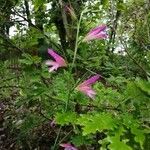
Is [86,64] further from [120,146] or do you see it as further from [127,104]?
[120,146]

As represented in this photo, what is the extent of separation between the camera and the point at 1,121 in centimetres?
468

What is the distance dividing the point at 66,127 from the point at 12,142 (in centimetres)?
76

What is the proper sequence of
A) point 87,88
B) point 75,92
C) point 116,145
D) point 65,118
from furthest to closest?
point 75,92
point 87,88
point 65,118
point 116,145

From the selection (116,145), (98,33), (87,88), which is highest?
(98,33)

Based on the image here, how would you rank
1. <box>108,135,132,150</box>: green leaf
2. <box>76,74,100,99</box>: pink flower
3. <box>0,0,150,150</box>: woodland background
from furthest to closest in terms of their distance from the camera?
<box>76,74,100,99</box>: pink flower < <box>0,0,150,150</box>: woodland background < <box>108,135,132,150</box>: green leaf

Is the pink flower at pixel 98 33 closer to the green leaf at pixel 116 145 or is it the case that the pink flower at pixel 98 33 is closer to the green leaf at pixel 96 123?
the green leaf at pixel 96 123

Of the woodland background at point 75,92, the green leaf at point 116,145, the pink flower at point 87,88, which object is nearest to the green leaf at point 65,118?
the woodland background at point 75,92

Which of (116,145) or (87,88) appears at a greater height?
(87,88)

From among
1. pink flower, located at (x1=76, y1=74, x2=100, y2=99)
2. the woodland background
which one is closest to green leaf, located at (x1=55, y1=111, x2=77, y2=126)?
the woodland background

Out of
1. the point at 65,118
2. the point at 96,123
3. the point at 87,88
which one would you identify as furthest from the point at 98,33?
the point at 96,123

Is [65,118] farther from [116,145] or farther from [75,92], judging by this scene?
[75,92]

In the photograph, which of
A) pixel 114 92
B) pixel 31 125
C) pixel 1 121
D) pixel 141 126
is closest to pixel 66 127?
pixel 31 125

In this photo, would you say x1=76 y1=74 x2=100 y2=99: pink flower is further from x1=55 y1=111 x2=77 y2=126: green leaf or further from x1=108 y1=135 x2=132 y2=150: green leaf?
x1=108 y1=135 x2=132 y2=150: green leaf

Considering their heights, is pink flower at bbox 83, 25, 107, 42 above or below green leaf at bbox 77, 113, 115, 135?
above
